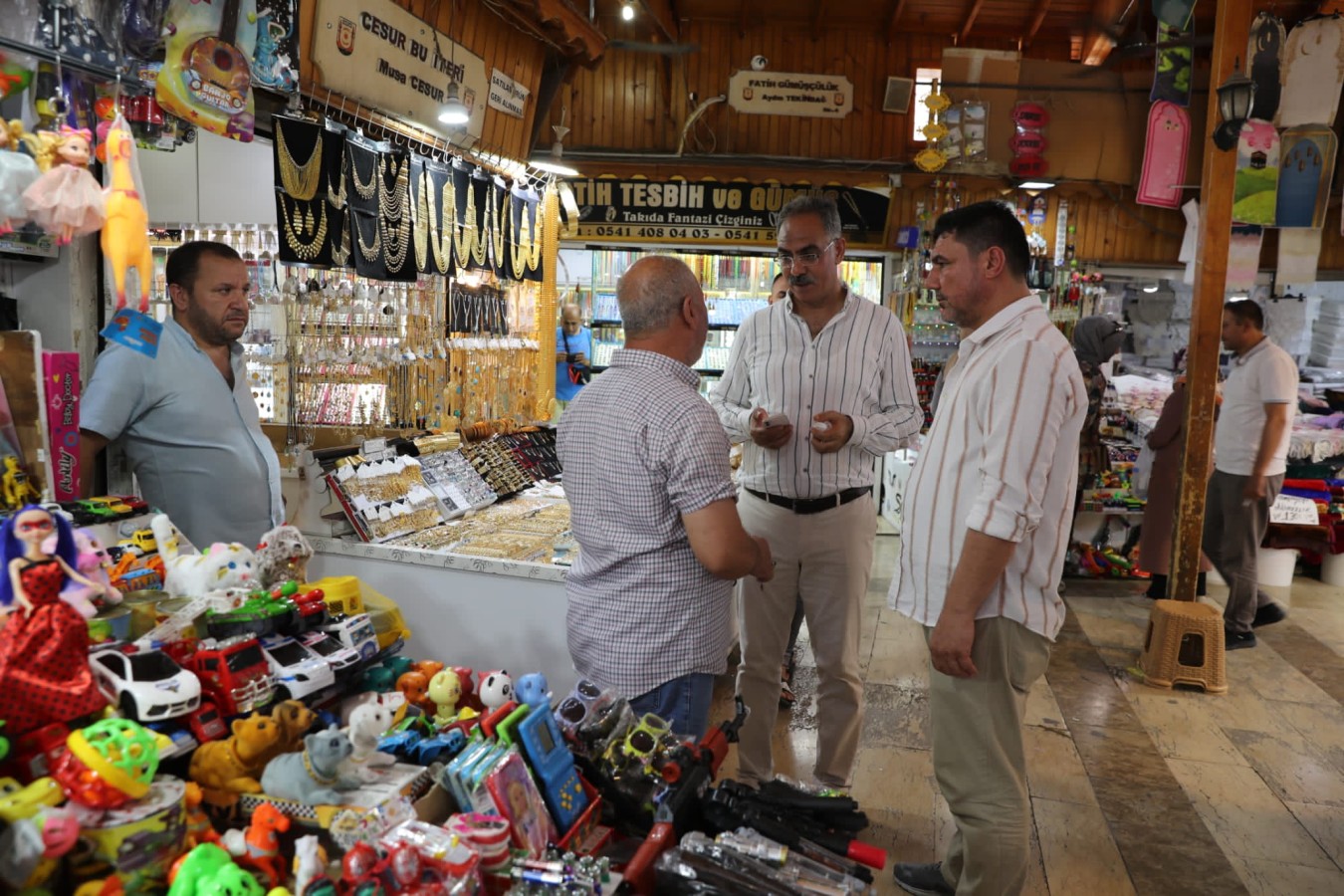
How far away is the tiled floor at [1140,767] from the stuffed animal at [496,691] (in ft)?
5.76

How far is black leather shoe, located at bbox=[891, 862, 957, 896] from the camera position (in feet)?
8.78

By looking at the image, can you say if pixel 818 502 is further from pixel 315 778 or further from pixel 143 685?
pixel 143 685

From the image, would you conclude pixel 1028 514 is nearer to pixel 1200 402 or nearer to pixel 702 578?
pixel 702 578

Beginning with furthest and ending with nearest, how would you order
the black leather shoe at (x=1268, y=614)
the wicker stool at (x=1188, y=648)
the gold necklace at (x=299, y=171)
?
the black leather shoe at (x=1268, y=614) → the wicker stool at (x=1188, y=648) → the gold necklace at (x=299, y=171)

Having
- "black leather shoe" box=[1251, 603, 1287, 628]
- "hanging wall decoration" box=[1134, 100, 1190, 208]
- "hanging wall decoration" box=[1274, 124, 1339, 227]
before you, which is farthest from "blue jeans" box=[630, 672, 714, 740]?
"hanging wall decoration" box=[1274, 124, 1339, 227]

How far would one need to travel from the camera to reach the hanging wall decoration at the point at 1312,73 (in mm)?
6531

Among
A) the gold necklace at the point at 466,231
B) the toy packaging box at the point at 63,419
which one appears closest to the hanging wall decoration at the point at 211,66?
the toy packaging box at the point at 63,419

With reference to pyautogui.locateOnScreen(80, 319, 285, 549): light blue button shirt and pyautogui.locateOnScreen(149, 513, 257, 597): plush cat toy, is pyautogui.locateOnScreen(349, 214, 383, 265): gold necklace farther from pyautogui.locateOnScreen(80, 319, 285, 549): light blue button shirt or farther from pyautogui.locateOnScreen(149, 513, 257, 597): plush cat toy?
pyautogui.locateOnScreen(149, 513, 257, 597): plush cat toy

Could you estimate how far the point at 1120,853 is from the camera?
2.98 meters

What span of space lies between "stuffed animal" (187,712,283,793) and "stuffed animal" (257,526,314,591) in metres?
0.62

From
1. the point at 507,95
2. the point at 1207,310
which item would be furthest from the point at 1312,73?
the point at 507,95

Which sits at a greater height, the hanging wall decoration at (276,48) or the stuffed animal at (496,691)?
the hanging wall decoration at (276,48)

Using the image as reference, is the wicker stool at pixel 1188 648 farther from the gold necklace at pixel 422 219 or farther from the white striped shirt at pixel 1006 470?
the gold necklace at pixel 422 219

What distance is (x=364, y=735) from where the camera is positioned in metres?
1.29
